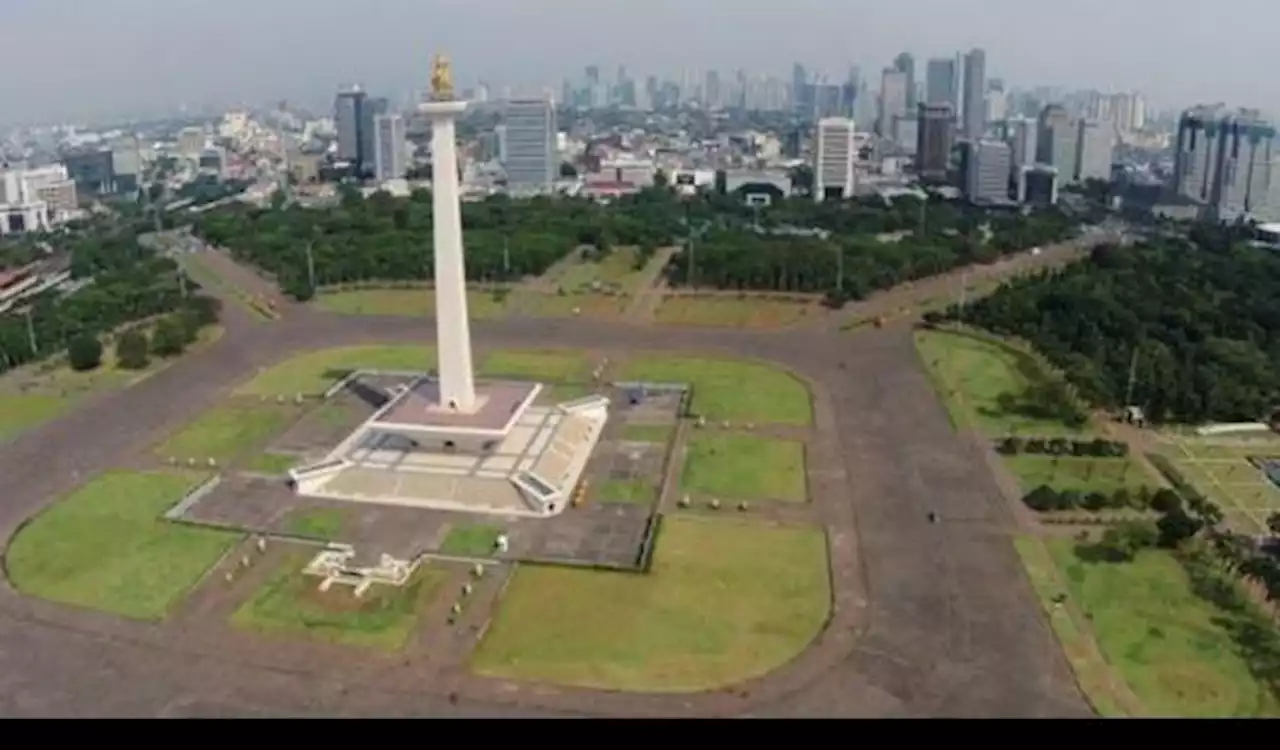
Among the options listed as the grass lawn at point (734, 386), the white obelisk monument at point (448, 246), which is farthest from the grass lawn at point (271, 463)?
the grass lawn at point (734, 386)

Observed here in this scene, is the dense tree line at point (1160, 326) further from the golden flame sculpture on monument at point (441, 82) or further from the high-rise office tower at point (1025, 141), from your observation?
the high-rise office tower at point (1025, 141)

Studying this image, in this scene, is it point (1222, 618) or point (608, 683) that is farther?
point (1222, 618)

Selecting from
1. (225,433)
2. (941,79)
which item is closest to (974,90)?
(941,79)

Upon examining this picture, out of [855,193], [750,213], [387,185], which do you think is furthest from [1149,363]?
[387,185]

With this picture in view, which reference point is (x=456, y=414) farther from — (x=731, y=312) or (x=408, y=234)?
(x=408, y=234)

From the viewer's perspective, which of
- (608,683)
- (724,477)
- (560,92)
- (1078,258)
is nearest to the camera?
(608,683)
